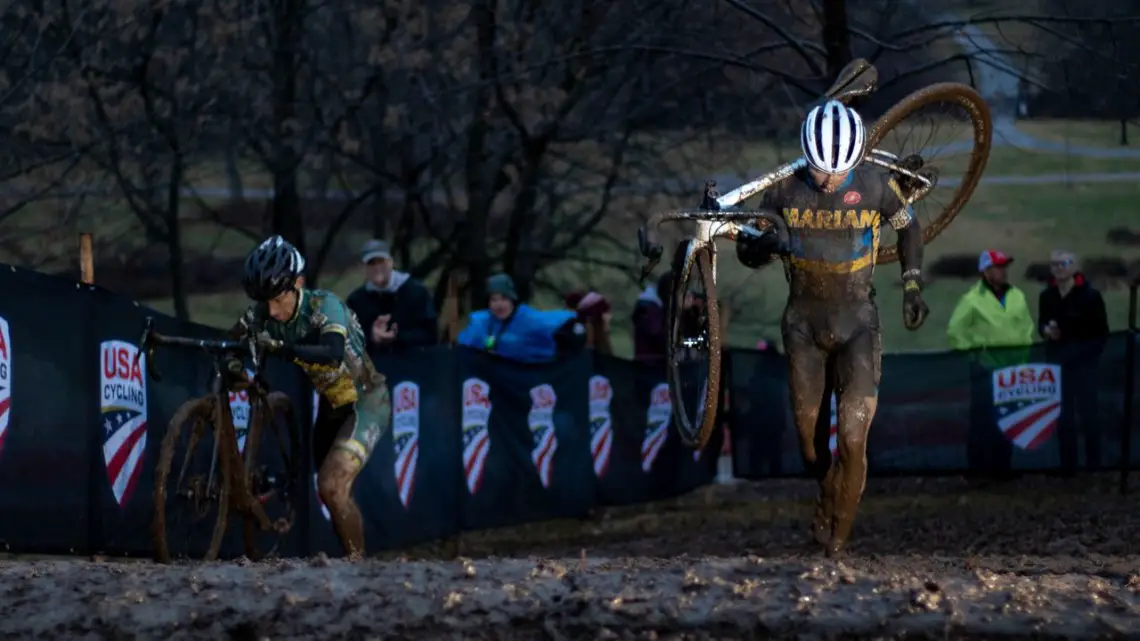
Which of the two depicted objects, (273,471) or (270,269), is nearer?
(270,269)

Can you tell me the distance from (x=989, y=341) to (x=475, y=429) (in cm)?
526

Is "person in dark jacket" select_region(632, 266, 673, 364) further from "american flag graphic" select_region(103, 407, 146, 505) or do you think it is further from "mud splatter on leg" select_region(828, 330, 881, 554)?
"american flag graphic" select_region(103, 407, 146, 505)

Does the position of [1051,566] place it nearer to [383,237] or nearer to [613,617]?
[613,617]

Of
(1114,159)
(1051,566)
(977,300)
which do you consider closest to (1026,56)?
(977,300)

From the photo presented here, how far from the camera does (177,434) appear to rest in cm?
891

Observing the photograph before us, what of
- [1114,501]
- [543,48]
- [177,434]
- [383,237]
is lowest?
[1114,501]

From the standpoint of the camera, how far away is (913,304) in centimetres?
977

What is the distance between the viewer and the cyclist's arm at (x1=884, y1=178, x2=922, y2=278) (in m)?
9.95

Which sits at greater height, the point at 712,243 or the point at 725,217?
the point at 725,217

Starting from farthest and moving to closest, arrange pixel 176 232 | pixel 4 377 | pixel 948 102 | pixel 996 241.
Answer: pixel 996 241, pixel 176 232, pixel 948 102, pixel 4 377

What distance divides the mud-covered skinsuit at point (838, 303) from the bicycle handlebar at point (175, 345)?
8.61 feet

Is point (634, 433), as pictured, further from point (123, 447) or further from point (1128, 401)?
point (123, 447)

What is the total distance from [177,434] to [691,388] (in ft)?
11.5

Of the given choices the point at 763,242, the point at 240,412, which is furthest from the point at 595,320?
the point at 763,242
